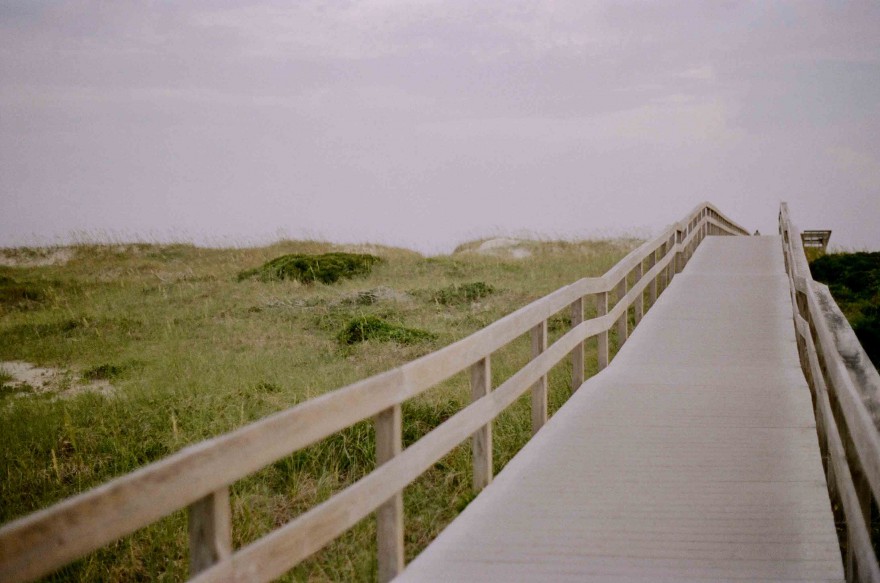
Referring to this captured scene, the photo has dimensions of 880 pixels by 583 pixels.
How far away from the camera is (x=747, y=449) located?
5875mm

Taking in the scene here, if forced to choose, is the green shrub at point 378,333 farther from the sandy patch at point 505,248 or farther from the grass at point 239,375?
the sandy patch at point 505,248

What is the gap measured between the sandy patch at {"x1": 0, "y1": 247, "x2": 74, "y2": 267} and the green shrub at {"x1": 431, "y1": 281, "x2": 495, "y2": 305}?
56.8ft

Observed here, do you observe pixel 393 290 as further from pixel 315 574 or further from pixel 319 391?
pixel 315 574

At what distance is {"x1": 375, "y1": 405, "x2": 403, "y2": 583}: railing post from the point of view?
3842 mm

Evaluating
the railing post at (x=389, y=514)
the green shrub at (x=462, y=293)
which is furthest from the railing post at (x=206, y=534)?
the green shrub at (x=462, y=293)

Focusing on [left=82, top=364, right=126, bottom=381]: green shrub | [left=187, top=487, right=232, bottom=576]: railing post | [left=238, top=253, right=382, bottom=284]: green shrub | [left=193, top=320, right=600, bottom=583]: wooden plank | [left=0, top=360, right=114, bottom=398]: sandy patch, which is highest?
[left=238, top=253, right=382, bottom=284]: green shrub

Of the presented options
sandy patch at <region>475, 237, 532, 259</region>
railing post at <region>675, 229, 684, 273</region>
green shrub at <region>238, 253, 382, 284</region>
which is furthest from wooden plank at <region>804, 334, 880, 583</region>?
sandy patch at <region>475, 237, 532, 259</region>

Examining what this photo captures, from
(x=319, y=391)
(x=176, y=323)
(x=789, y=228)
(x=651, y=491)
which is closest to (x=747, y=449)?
(x=651, y=491)

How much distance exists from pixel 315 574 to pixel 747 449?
10.2 feet

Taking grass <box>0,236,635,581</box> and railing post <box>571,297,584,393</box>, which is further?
railing post <box>571,297,584,393</box>

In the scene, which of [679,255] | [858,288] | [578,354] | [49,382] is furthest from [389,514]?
[858,288]

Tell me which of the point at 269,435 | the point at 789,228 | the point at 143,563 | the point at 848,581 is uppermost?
the point at 789,228

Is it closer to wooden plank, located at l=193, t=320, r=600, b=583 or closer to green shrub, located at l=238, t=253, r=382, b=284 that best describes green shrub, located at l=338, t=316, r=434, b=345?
wooden plank, located at l=193, t=320, r=600, b=583

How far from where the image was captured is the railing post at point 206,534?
8.53 ft
